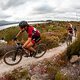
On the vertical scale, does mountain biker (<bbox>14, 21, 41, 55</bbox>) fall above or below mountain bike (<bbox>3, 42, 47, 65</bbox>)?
above

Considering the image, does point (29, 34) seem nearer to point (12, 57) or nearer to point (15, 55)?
point (15, 55)

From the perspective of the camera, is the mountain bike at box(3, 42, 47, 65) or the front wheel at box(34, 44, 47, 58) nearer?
the mountain bike at box(3, 42, 47, 65)

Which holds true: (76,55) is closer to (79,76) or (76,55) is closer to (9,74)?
(79,76)

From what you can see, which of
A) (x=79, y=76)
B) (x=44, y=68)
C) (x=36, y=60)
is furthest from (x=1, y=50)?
(x=79, y=76)

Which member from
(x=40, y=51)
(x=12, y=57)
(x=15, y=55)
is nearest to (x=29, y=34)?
(x=15, y=55)

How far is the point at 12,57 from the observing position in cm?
1573

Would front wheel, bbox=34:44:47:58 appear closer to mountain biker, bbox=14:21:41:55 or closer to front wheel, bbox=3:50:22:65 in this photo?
mountain biker, bbox=14:21:41:55

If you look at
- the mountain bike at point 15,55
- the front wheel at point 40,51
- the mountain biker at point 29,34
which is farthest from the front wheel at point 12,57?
the front wheel at point 40,51

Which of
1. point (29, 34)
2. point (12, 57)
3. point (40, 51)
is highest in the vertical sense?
point (29, 34)

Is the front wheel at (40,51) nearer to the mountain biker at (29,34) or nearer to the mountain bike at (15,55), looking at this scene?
the mountain bike at (15,55)

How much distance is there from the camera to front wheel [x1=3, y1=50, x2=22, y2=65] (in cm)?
1577

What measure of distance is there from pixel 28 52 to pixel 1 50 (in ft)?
10.6

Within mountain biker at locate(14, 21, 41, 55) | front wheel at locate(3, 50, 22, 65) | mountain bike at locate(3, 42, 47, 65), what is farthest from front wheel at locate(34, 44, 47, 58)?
front wheel at locate(3, 50, 22, 65)

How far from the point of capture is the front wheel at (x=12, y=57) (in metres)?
15.8
